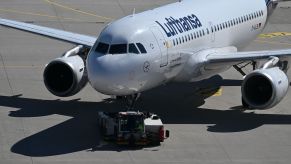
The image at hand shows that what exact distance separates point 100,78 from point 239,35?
10.8 metres

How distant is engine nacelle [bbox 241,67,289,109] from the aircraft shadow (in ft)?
3.42

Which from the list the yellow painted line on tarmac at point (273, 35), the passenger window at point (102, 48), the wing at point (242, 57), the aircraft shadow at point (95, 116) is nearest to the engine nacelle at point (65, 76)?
the aircraft shadow at point (95, 116)

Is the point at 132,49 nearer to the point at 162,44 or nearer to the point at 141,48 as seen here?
the point at 141,48

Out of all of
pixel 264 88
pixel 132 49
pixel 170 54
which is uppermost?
pixel 132 49

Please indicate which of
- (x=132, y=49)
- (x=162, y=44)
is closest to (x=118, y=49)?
(x=132, y=49)

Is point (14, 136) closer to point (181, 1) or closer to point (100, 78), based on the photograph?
point (100, 78)

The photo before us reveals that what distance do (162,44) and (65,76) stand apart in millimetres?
4770

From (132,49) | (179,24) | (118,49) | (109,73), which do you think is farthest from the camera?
(179,24)

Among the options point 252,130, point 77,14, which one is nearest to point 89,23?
point 77,14

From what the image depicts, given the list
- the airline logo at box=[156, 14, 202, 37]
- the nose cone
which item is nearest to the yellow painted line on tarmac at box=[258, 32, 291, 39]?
the airline logo at box=[156, 14, 202, 37]

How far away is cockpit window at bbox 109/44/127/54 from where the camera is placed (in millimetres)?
35094

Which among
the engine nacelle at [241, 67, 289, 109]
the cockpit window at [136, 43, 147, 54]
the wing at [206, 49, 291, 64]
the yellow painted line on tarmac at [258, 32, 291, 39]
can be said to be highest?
the cockpit window at [136, 43, 147, 54]

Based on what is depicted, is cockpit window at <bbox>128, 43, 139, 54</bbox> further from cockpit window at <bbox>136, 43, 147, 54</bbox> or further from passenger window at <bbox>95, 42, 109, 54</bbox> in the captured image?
passenger window at <bbox>95, 42, 109, 54</bbox>

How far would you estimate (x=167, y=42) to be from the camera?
3712 centimetres
